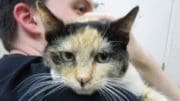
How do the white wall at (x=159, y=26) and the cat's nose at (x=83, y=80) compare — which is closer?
the cat's nose at (x=83, y=80)

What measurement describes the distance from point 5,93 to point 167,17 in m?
2.10

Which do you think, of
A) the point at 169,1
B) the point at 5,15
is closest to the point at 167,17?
the point at 169,1

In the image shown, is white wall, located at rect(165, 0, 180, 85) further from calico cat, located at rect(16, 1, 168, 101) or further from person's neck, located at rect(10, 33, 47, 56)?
calico cat, located at rect(16, 1, 168, 101)

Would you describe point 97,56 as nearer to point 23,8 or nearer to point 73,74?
point 73,74

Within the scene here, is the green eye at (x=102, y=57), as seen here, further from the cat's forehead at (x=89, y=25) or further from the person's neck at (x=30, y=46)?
the person's neck at (x=30, y=46)

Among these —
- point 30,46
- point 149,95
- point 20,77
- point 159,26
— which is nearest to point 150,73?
point 149,95

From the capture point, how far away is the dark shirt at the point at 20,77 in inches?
38.5

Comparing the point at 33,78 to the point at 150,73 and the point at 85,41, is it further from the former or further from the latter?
the point at 150,73

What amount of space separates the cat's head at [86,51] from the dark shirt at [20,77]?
0.12ft

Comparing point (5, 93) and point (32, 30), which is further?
point (32, 30)

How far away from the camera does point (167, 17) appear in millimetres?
2953

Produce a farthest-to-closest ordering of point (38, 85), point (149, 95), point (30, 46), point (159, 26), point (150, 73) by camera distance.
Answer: point (159, 26) → point (150, 73) → point (30, 46) → point (149, 95) → point (38, 85)

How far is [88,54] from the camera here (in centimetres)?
94

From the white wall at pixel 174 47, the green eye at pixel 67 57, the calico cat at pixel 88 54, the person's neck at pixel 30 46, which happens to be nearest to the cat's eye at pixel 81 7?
the person's neck at pixel 30 46
